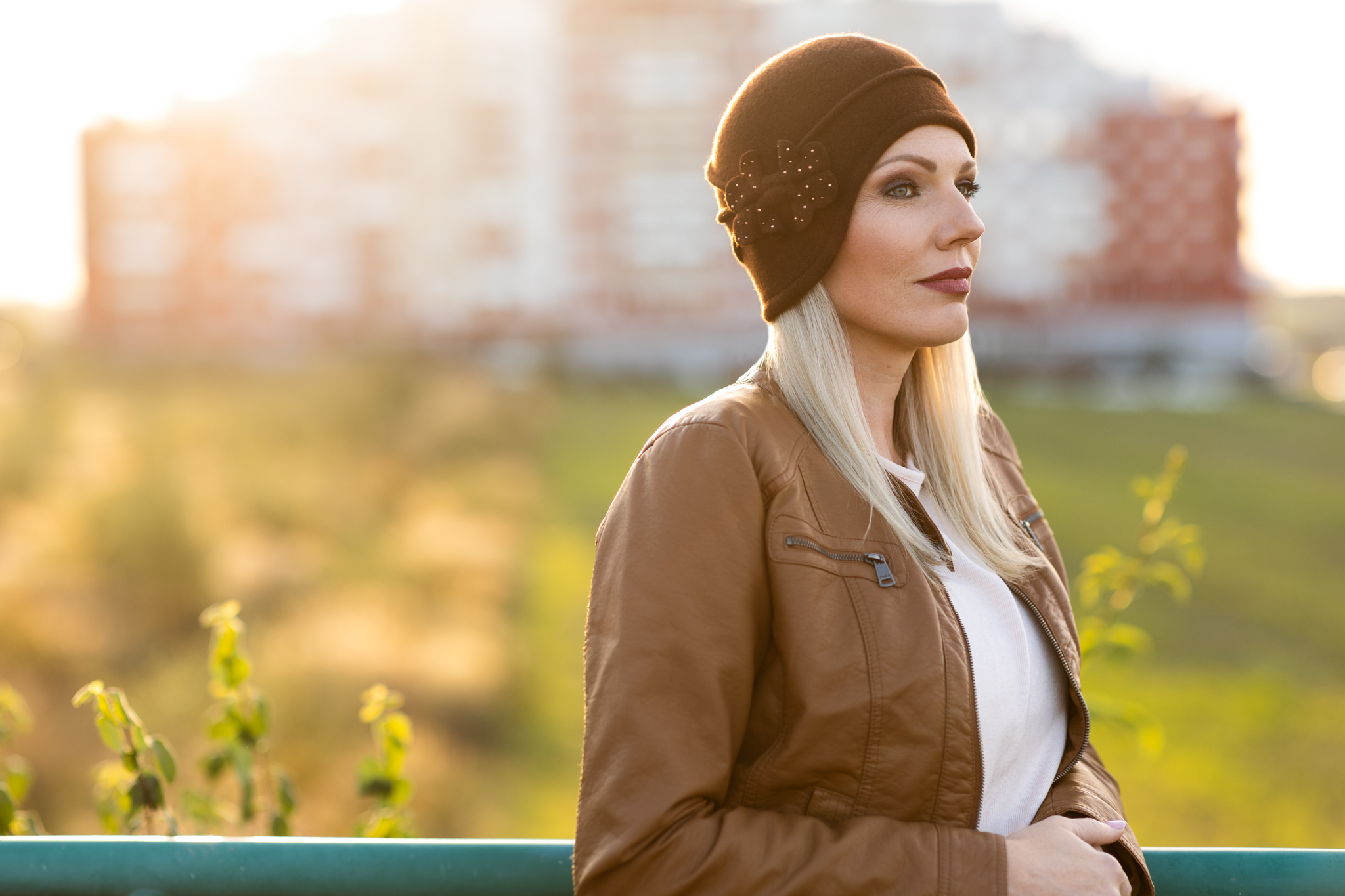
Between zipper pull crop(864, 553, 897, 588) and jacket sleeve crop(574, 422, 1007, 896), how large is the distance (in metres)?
0.15

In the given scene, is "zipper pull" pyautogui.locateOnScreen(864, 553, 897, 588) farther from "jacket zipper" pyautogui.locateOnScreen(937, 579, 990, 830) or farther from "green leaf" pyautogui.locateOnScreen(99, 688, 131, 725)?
"green leaf" pyautogui.locateOnScreen(99, 688, 131, 725)

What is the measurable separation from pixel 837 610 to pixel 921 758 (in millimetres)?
201

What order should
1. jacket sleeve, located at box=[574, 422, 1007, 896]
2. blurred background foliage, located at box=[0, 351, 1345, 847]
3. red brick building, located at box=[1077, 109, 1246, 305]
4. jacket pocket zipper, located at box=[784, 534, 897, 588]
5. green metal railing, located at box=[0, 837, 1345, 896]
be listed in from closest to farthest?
jacket sleeve, located at box=[574, 422, 1007, 896] → jacket pocket zipper, located at box=[784, 534, 897, 588] → green metal railing, located at box=[0, 837, 1345, 896] → blurred background foliage, located at box=[0, 351, 1345, 847] → red brick building, located at box=[1077, 109, 1246, 305]

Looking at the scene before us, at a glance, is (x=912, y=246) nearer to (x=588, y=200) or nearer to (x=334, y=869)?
(x=334, y=869)

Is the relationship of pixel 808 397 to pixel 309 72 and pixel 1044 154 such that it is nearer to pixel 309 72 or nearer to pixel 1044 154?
pixel 1044 154

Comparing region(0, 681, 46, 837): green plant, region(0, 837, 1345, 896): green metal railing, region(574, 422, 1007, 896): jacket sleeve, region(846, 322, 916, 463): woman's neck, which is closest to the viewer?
region(574, 422, 1007, 896): jacket sleeve

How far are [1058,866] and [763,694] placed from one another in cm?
40

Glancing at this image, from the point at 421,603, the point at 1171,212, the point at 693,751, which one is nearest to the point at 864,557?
the point at 693,751

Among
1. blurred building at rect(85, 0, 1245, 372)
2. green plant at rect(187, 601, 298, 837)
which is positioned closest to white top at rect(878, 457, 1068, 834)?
green plant at rect(187, 601, 298, 837)

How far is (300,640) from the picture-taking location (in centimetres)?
899

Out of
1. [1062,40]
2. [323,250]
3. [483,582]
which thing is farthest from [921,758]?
[1062,40]

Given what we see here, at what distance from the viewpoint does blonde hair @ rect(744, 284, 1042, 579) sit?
1.53 m

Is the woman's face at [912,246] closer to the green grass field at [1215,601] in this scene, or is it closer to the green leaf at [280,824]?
the green leaf at [280,824]

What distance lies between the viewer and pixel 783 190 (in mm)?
1606
